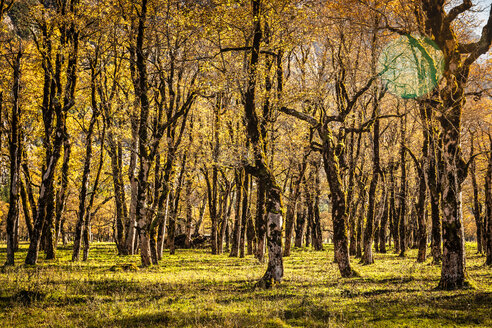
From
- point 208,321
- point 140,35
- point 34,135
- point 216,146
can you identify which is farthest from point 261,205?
point 34,135

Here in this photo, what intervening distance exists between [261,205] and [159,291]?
10499 mm

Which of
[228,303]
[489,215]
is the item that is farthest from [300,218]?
[228,303]

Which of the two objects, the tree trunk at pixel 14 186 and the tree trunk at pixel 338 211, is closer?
the tree trunk at pixel 338 211

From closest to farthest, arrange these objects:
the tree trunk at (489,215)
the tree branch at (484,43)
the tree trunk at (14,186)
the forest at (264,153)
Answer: the forest at (264,153) < the tree branch at (484,43) < the tree trunk at (14,186) < the tree trunk at (489,215)

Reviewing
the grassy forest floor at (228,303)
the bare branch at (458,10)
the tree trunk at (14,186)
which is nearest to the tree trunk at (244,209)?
the grassy forest floor at (228,303)

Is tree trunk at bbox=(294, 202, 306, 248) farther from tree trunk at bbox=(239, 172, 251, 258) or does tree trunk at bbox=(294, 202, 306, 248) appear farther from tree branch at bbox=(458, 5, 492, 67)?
tree branch at bbox=(458, 5, 492, 67)

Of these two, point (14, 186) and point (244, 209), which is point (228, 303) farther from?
point (244, 209)

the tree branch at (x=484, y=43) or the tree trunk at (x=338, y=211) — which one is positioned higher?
the tree branch at (x=484, y=43)

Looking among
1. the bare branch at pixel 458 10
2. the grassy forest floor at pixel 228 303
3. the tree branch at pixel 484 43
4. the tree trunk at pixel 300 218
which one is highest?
the bare branch at pixel 458 10

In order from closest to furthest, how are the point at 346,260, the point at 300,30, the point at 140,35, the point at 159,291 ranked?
the point at 159,291
the point at 346,260
the point at 140,35
the point at 300,30

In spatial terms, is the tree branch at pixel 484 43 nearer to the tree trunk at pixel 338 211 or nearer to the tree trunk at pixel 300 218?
the tree trunk at pixel 338 211

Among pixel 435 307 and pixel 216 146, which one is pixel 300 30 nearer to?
pixel 216 146

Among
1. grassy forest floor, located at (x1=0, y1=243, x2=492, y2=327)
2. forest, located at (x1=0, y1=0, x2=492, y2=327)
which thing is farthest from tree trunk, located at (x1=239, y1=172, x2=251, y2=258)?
grassy forest floor, located at (x1=0, y1=243, x2=492, y2=327)

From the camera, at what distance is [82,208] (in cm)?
1938
